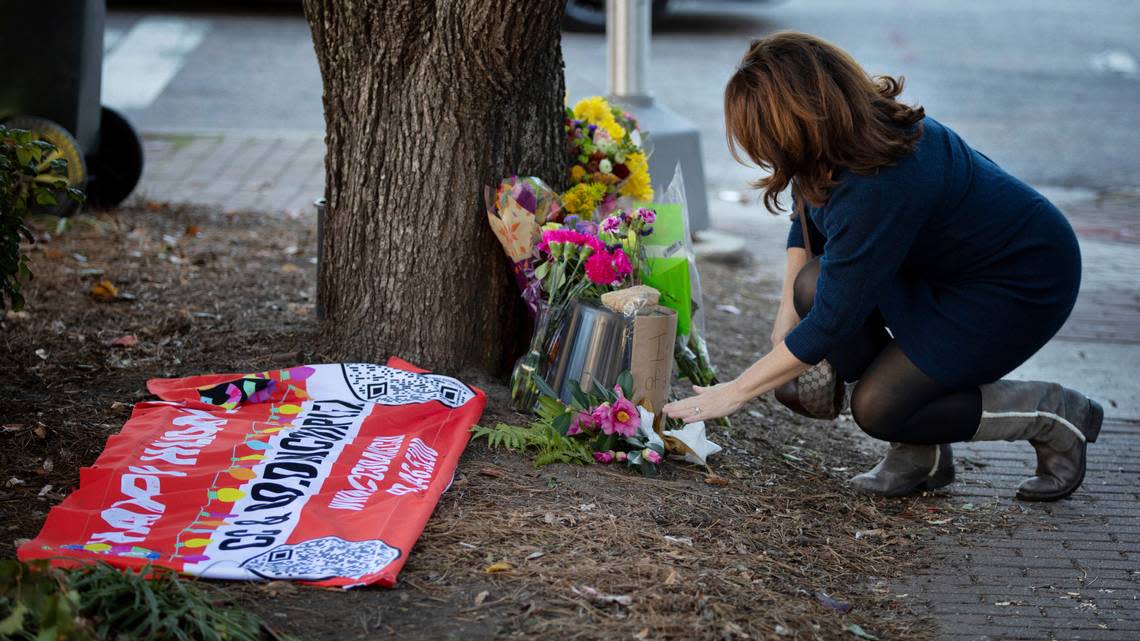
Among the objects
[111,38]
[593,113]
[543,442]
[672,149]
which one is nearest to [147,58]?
[111,38]

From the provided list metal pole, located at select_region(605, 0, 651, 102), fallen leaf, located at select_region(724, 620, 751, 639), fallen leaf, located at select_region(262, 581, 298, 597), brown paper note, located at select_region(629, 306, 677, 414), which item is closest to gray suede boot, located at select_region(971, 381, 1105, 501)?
brown paper note, located at select_region(629, 306, 677, 414)

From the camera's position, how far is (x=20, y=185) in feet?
11.2

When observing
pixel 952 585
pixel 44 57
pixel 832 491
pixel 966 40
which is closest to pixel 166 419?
pixel 832 491

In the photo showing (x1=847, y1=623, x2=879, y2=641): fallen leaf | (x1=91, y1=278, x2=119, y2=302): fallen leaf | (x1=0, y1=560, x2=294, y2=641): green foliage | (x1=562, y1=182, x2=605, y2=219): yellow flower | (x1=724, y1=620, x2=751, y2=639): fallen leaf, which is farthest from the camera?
(x1=91, y1=278, x2=119, y2=302): fallen leaf

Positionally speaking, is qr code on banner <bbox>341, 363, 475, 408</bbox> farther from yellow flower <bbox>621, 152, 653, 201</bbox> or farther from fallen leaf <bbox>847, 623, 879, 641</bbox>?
fallen leaf <bbox>847, 623, 879, 641</bbox>

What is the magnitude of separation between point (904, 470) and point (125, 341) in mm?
2545

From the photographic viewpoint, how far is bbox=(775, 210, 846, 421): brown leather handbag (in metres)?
3.36

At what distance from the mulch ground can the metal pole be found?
5.71 ft

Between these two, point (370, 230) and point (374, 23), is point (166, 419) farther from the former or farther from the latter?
point (374, 23)

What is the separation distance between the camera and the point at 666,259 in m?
→ 3.42

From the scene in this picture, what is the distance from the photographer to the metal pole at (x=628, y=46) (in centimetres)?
575

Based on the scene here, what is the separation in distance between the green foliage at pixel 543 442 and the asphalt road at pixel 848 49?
187 inches

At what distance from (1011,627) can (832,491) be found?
2.52 ft

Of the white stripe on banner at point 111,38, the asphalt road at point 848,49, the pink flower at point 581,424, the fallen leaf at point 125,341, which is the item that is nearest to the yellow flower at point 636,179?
the pink flower at point 581,424
